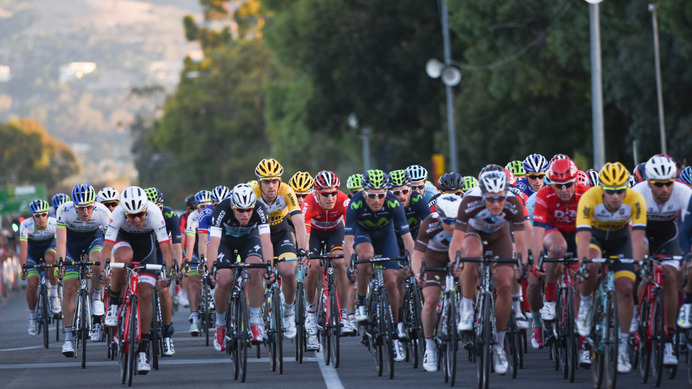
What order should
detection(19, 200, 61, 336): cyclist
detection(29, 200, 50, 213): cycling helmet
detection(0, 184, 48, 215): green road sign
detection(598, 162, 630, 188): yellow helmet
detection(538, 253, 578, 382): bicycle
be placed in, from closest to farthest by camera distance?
1. detection(598, 162, 630, 188): yellow helmet
2. detection(538, 253, 578, 382): bicycle
3. detection(19, 200, 61, 336): cyclist
4. detection(29, 200, 50, 213): cycling helmet
5. detection(0, 184, 48, 215): green road sign

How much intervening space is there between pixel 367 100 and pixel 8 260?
66.6 ft

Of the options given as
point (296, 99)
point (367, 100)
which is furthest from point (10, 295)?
point (296, 99)

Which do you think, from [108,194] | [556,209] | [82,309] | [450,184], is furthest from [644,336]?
[108,194]

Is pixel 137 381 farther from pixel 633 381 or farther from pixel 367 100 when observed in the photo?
pixel 367 100

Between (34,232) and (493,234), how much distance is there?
10.00 meters

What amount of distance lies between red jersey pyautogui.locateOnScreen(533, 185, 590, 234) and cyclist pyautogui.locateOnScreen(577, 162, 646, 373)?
5.11ft

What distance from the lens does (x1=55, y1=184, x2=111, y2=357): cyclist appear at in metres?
18.1

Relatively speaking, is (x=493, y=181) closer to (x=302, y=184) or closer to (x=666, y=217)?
(x=666, y=217)

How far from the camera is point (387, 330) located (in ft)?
48.9

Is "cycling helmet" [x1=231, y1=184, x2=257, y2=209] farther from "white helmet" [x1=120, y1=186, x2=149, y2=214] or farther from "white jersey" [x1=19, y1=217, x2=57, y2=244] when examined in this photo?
"white jersey" [x1=19, y1=217, x2=57, y2=244]

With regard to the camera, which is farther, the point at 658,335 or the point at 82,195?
the point at 82,195

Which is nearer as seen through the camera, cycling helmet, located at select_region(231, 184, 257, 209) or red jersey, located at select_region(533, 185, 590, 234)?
cycling helmet, located at select_region(231, 184, 257, 209)

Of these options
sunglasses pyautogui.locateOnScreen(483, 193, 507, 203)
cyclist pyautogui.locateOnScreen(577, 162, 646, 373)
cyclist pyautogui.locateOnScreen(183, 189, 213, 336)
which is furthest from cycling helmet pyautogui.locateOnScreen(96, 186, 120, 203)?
cyclist pyautogui.locateOnScreen(577, 162, 646, 373)

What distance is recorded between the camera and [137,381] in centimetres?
1524
